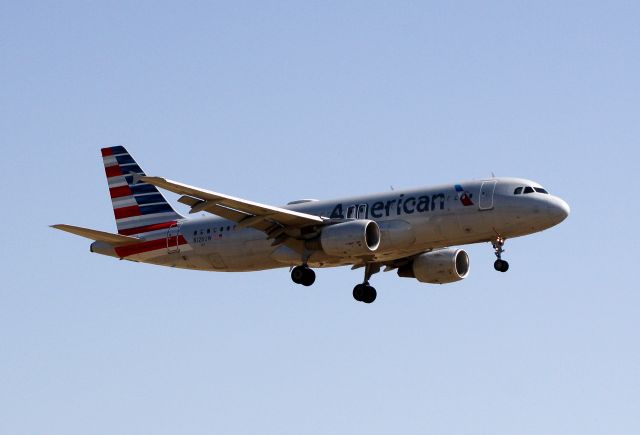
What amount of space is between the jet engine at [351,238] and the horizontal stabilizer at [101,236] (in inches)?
397

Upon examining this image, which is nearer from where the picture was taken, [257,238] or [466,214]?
[466,214]

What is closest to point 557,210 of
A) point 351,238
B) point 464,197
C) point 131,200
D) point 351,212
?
point 464,197

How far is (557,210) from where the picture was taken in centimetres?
5312

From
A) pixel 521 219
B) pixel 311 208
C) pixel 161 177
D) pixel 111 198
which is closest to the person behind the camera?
pixel 161 177

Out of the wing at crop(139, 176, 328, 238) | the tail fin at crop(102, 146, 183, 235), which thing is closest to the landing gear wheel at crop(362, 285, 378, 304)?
the wing at crop(139, 176, 328, 238)

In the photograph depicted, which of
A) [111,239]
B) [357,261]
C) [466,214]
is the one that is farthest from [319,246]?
[111,239]

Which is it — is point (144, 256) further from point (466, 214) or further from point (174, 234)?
point (466, 214)

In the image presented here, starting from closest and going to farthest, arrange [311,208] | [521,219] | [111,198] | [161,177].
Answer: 1. [161,177]
2. [521,219]
3. [311,208]
4. [111,198]

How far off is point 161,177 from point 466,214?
11724 mm

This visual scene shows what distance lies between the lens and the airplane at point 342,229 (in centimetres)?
5312

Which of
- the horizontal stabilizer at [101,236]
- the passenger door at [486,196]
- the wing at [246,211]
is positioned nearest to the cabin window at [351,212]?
the wing at [246,211]

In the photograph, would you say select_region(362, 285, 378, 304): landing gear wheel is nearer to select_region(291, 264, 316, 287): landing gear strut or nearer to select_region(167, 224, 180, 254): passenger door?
select_region(291, 264, 316, 287): landing gear strut

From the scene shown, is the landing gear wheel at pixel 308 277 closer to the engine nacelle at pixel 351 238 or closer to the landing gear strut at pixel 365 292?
the engine nacelle at pixel 351 238

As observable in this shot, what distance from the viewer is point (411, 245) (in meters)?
54.2
